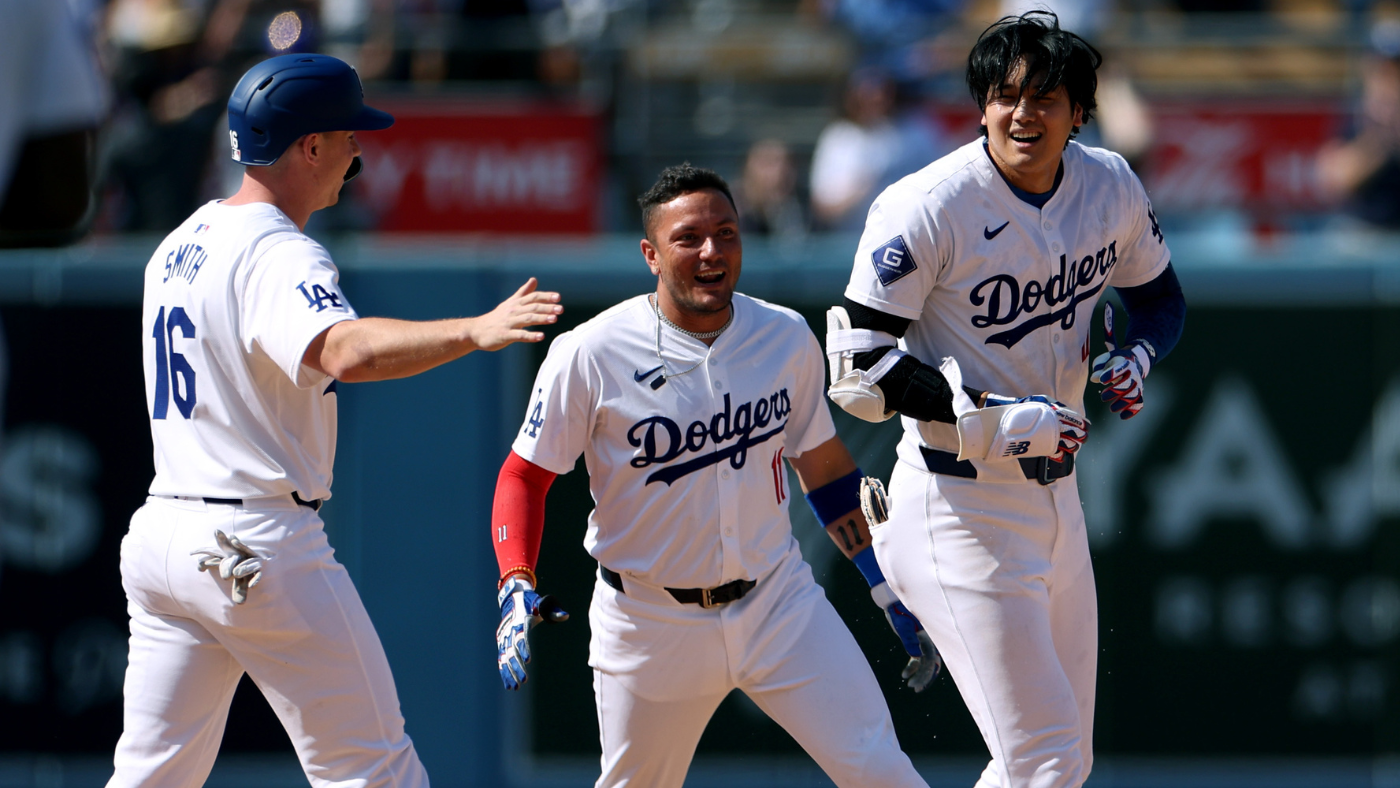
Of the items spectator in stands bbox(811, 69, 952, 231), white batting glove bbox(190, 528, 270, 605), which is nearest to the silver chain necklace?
white batting glove bbox(190, 528, 270, 605)

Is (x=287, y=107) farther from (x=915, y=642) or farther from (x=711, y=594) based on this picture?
(x=915, y=642)

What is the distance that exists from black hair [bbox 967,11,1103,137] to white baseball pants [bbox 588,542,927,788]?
4.90 feet

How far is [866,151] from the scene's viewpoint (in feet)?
29.9

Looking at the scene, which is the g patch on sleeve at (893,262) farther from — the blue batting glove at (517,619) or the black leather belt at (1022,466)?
the blue batting glove at (517,619)

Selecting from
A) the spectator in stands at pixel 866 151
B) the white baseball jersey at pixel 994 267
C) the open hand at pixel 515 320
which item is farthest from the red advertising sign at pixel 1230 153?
the open hand at pixel 515 320

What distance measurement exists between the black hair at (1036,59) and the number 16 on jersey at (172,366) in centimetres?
210

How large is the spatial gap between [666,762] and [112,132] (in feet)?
21.2

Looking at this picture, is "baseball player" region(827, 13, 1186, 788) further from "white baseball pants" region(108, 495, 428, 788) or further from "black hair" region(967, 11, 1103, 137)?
"white baseball pants" region(108, 495, 428, 788)

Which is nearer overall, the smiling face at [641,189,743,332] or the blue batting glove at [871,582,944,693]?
the smiling face at [641,189,743,332]

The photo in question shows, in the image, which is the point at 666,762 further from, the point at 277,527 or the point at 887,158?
the point at 887,158

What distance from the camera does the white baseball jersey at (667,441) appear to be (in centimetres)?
438

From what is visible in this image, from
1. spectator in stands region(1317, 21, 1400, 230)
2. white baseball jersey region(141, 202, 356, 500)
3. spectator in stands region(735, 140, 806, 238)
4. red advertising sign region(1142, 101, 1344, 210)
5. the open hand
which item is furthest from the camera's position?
red advertising sign region(1142, 101, 1344, 210)

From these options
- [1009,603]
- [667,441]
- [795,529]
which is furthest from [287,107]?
[795,529]

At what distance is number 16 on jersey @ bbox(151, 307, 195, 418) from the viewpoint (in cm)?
400
